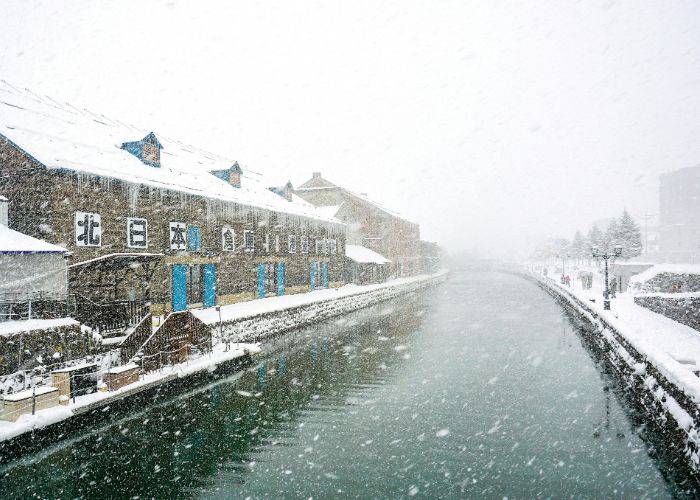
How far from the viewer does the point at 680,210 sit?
435ft

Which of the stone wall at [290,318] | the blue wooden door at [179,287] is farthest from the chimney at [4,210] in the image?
the stone wall at [290,318]

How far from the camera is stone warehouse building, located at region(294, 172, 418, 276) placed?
51.6 m

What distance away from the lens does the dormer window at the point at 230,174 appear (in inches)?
1198

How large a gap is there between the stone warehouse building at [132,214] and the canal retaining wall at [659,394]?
16212mm

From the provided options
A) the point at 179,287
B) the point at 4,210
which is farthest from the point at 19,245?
the point at 179,287

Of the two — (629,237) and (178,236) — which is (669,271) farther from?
(629,237)

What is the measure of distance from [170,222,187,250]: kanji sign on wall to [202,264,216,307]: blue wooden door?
7.58 feet

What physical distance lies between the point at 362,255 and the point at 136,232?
29.5m

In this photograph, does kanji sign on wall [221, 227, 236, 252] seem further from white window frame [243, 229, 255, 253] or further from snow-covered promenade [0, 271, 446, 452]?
snow-covered promenade [0, 271, 446, 452]

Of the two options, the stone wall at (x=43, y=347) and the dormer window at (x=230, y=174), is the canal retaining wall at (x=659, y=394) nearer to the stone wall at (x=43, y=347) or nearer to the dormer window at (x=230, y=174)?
the stone wall at (x=43, y=347)

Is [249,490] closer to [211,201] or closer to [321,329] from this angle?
[321,329]

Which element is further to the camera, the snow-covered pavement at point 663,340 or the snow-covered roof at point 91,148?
the snow-covered roof at point 91,148

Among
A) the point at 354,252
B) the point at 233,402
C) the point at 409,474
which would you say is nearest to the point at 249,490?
the point at 409,474

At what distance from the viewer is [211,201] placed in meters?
26.3
